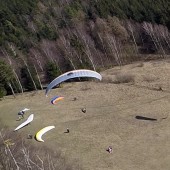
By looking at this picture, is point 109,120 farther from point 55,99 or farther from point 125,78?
point 125,78

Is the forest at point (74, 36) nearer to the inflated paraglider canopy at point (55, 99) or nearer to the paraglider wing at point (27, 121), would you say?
the inflated paraglider canopy at point (55, 99)

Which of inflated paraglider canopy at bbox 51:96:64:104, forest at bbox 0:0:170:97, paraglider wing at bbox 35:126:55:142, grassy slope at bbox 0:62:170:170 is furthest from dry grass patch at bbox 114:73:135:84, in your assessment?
paraglider wing at bbox 35:126:55:142

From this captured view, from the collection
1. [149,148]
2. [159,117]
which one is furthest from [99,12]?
[149,148]

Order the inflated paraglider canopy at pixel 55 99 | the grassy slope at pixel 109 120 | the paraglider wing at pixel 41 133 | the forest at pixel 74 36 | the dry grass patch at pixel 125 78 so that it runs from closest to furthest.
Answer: the grassy slope at pixel 109 120
the paraglider wing at pixel 41 133
the inflated paraglider canopy at pixel 55 99
the dry grass patch at pixel 125 78
the forest at pixel 74 36

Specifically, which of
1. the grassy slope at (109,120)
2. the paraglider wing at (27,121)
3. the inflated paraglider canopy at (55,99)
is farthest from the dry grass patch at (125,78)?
the paraglider wing at (27,121)

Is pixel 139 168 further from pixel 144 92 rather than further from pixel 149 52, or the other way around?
pixel 149 52
